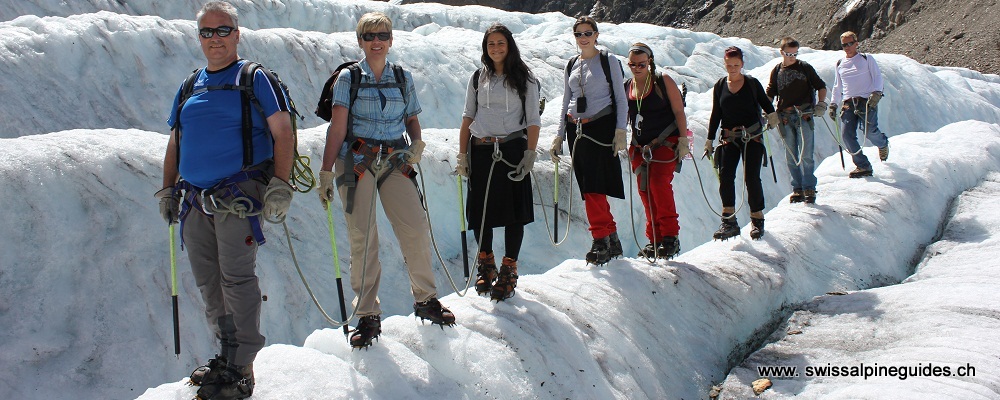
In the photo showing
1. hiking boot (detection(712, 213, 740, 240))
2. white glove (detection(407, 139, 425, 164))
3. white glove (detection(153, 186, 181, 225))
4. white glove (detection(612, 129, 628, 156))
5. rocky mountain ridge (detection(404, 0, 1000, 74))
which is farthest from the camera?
rocky mountain ridge (detection(404, 0, 1000, 74))

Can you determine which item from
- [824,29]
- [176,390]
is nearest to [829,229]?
[176,390]

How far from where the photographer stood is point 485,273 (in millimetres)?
4965

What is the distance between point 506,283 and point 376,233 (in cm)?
104

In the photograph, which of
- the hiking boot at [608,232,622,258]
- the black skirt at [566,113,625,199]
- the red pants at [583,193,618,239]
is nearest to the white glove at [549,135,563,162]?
the black skirt at [566,113,625,199]

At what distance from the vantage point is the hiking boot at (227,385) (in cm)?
332

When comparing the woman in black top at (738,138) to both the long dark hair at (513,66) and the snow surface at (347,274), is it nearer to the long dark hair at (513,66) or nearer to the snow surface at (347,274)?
the snow surface at (347,274)

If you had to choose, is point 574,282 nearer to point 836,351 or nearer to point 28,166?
point 836,351

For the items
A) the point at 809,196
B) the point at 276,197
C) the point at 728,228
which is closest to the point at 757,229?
the point at 728,228

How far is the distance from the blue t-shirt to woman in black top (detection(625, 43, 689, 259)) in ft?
10.7

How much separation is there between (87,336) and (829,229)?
690 centimetres

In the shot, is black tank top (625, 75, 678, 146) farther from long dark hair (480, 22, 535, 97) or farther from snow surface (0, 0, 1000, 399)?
long dark hair (480, 22, 535, 97)

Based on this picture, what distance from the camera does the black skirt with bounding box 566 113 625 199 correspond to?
5543mm

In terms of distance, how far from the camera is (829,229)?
24.4 ft

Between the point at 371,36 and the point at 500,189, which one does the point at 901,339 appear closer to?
the point at 500,189
